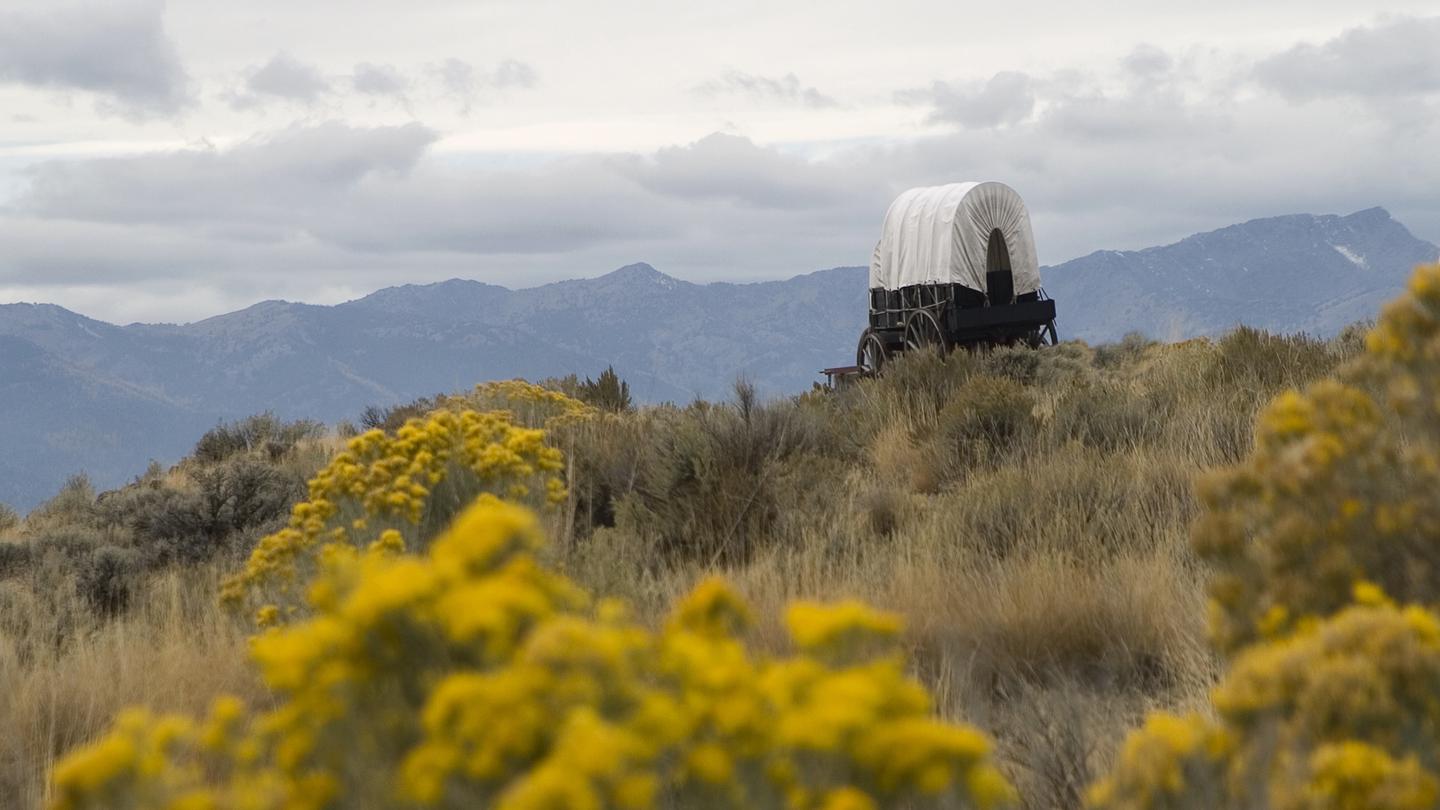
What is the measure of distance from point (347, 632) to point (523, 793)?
1.24ft

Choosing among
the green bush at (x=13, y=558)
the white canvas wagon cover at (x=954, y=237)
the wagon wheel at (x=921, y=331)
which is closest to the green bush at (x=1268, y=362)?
the green bush at (x=13, y=558)

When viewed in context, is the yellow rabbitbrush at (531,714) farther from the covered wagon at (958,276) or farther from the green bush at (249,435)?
the covered wagon at (958,276)

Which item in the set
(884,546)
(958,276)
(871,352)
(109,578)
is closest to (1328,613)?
(884,546)

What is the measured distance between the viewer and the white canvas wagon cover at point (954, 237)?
65.8 ft

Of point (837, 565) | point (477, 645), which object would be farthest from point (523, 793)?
point (837, 565)

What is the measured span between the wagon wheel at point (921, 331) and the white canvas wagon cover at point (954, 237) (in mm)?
596

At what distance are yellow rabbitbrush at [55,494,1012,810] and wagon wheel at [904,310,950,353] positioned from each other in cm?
1819

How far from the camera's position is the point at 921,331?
20438 millimetres

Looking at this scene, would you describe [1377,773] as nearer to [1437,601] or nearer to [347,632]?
[1437,601]

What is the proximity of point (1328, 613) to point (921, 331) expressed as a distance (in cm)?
1820

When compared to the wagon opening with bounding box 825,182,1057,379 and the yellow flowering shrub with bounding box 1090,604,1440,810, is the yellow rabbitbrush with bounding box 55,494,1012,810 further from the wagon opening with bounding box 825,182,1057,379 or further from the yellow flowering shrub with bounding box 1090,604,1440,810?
the wagon opening with bounding box 825,182,1057,379

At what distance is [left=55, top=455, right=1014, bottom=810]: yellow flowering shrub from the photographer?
134cm

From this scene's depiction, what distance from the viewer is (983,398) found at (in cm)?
831

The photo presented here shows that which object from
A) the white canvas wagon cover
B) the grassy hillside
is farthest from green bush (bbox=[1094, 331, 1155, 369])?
the grassy hillside
